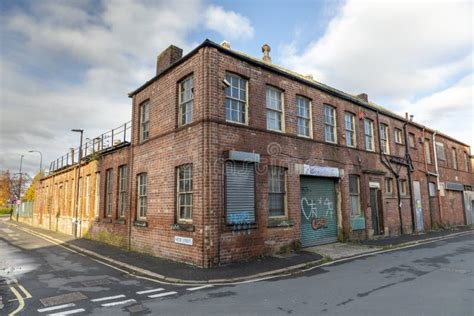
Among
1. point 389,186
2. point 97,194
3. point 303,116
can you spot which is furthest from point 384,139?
point 97,194

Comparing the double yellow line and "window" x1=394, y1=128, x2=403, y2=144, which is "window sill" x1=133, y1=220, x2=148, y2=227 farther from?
"window" x1=394, y1=128, x2=403, y2=144

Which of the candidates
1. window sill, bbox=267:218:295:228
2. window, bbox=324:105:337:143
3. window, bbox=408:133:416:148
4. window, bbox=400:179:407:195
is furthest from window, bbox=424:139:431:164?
window sill, bbox=267:218:295:228

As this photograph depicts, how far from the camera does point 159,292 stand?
23.9ft

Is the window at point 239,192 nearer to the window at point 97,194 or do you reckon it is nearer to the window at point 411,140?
the window at point 97,194

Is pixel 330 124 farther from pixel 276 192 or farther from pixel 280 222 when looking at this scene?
pixel 280 222

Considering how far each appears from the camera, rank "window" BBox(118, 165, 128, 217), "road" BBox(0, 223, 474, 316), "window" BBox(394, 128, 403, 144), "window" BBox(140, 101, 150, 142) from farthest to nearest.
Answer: "window" BBox(394, 128, 403, 144)
"window" BBox(118, 165, 128, 217)
"window" BBox(140, 101, 150, 142)
"road" BBox(0, 223, 474, 316)

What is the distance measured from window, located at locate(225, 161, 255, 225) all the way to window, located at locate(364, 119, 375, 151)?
9479 mm

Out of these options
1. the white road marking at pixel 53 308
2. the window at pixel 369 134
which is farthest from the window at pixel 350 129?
the white road marking at pixel 53 308

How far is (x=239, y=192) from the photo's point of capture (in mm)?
10680

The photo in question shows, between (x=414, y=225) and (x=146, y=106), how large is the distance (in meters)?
17.9

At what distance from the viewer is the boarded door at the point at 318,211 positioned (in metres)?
13.2

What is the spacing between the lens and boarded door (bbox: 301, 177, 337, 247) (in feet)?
43.2

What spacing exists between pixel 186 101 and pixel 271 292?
25.2 ft

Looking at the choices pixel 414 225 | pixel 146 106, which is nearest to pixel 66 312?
pixel 146 106
